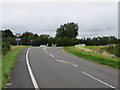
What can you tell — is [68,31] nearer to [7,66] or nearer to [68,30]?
[68,30]

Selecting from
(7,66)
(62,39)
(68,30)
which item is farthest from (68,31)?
(7,66)

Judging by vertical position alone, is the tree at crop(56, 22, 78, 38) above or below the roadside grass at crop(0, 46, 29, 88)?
above

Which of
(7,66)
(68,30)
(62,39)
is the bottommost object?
(7,66)

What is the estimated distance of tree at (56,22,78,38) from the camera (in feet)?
390

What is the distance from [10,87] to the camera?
30.5 feet

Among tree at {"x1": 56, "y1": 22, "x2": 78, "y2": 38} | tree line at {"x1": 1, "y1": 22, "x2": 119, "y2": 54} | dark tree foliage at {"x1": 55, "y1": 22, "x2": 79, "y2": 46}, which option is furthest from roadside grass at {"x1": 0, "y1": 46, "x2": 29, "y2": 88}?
tree at {"x1": 56, "y1": 22, "x2": 78, "y2": 38}

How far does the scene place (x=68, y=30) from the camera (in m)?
120

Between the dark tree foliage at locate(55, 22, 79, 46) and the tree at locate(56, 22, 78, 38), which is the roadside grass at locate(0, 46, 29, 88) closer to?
the dark tree foliage at locate(55, 22, 79, 46)

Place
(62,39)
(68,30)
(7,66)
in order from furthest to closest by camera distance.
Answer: (68,30) < (62,39) < (7,66)

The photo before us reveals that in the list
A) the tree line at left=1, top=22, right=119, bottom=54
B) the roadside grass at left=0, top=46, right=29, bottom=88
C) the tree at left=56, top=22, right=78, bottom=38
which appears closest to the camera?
the roadside grass at left=0, top=46, right=29, bottom=88

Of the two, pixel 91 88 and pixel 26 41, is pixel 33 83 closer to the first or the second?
pixel 91 88

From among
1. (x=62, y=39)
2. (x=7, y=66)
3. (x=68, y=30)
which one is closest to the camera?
(x=7, y=66)

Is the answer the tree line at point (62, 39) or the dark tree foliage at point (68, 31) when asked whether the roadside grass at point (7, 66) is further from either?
the dark tree foliage at point (68, 31)

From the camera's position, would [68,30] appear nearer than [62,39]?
No
